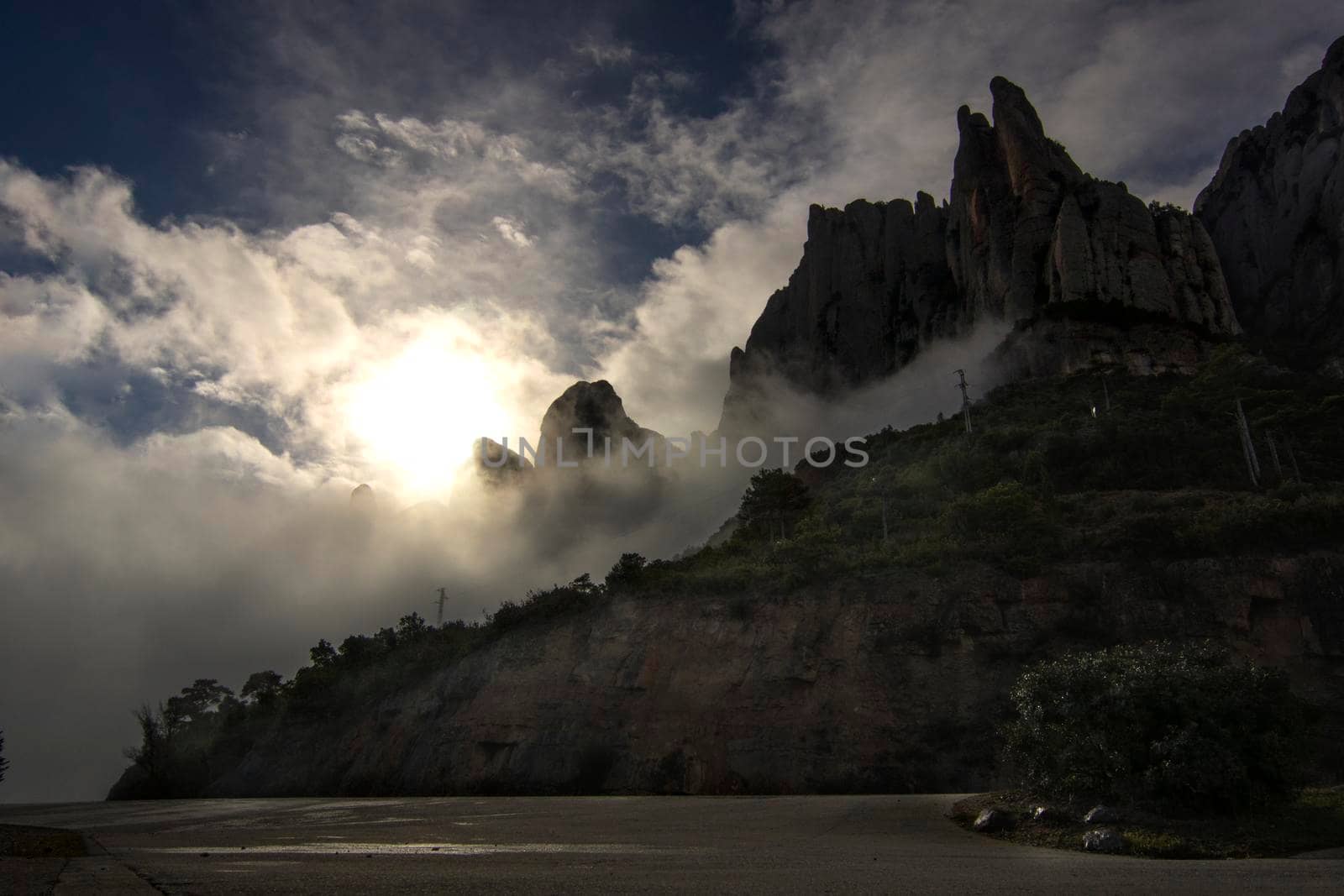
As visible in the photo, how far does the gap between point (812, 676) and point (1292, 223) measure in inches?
3222

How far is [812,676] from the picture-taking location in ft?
113

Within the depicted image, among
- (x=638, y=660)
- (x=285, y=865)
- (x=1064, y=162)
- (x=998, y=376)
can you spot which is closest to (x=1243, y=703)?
(x=285, y=865)

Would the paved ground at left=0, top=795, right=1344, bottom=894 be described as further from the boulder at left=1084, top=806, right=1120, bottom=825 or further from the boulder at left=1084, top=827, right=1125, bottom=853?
the boulder at left=1084, top=806, right=1120, bottom=825

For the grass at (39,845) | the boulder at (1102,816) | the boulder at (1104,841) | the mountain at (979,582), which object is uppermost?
the mountain at (979,582)

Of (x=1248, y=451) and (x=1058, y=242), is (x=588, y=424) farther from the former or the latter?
(x=1248, y=451)

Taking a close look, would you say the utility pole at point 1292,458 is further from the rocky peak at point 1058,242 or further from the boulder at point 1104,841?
the boulder at point 1104,841

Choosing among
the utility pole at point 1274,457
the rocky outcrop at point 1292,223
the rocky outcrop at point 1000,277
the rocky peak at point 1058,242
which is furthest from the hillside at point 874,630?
the rocky outcrop at point 1292,223

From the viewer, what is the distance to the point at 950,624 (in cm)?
3422

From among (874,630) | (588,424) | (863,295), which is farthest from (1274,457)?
(588,424)

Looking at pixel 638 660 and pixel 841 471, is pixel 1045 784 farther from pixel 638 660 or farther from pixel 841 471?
pixel 841 471

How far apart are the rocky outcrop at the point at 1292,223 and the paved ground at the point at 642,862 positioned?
69666 mm

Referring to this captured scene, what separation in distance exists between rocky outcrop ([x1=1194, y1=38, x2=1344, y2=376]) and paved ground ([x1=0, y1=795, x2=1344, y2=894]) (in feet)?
229

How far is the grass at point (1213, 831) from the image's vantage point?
11.6 meters

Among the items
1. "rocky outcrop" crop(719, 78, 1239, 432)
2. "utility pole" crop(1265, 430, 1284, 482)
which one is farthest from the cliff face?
"rocky outcrop" crop(719, 78, 1239, 432)
